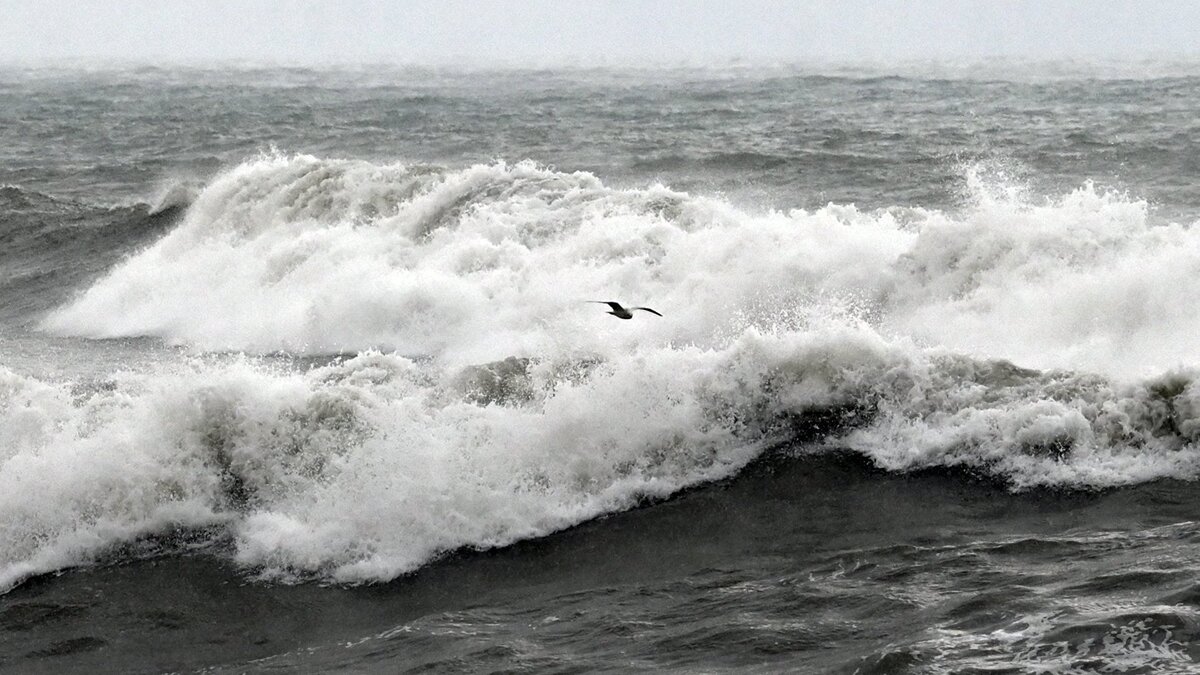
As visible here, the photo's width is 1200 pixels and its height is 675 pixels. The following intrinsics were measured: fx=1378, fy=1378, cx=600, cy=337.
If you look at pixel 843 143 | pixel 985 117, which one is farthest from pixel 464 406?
pixel 985 117

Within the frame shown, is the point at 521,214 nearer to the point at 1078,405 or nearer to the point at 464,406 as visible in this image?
the point at 464,406

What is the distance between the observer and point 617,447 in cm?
958

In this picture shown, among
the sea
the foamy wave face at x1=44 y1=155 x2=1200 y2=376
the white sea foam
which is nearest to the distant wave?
the sea

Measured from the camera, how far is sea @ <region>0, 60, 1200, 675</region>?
293 inches

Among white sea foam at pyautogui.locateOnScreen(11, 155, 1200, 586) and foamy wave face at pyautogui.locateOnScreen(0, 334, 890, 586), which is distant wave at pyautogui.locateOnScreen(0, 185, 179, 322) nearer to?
white sea foam at pyautogui.locateOnScreen(11, 155, 1200, 586)

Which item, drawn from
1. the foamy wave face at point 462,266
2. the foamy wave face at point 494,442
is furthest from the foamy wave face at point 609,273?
the foamy wave face at point 494,442

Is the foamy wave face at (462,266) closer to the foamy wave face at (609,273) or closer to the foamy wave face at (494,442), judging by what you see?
the foamy wave face at (609,273)

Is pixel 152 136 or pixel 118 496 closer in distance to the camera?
pixel 118 496

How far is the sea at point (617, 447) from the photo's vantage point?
743cm

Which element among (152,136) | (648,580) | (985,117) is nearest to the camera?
(648,580)

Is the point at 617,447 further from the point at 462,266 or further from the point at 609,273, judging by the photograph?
the point at 462,266

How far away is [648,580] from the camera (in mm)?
8164

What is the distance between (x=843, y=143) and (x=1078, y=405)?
1656cm

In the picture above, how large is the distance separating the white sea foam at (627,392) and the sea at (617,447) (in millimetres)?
28
